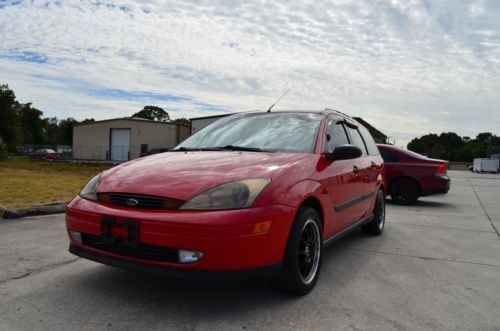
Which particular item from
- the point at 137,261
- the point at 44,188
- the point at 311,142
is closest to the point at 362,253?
the point at 311,142

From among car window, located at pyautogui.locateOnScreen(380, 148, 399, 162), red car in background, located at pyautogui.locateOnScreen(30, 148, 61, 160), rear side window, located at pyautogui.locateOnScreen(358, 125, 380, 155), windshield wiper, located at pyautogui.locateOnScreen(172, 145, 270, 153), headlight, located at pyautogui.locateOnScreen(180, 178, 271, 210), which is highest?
rear side window, located at pyautogui.locateOnScreen(358, 125, 380, 155)

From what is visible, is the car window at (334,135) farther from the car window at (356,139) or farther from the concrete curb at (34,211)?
the concrete curb at (34,211)

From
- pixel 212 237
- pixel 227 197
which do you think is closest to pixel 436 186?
pixel 227 197

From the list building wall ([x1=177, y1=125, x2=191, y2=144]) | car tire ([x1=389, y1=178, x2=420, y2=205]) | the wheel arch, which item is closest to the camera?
the wheel arch

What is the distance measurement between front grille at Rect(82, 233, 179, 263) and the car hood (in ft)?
1.15

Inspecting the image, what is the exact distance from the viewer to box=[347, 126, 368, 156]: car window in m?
5.04

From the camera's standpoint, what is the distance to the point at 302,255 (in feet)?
10.9

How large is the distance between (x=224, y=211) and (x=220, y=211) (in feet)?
0.08

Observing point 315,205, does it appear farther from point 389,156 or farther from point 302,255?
point 389,156

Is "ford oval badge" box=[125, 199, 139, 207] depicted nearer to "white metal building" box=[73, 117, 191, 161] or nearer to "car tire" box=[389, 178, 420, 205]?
"car tire" box=[389, 178, 420, 205]

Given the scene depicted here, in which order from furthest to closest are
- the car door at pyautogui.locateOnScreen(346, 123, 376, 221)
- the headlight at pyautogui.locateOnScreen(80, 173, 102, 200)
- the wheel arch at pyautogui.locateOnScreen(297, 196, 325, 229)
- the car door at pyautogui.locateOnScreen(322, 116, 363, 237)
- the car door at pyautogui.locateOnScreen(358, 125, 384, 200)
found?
1. the car door at pyautogui.locateOnScreen(358, 125, 384, 200)
2. the car door at pyautogui.locateOnScreen(346, 123, 376, 221)
3. the car door at pyautogui.locateOnScreen(322, 116, 363, 237)
4. the wheel arch at pyautogui.locateOnScreen(297, 196, 325, 229)
5. the headlight at pyautogui.locateOnScreen(80, 173, 102, 200)

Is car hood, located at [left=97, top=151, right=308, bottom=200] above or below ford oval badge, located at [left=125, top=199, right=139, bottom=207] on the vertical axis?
Result: above

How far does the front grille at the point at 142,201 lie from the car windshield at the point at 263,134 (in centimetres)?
118

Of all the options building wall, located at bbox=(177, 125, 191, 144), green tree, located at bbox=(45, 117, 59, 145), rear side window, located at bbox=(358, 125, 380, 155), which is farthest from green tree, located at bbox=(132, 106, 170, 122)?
rear side window, located at bbox=(358, 125, 380, 155)
